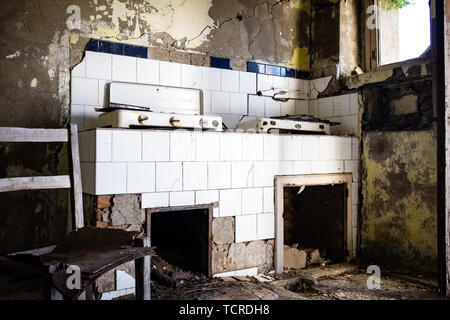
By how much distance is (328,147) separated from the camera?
361 cm

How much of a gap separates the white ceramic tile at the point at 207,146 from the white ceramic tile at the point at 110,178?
1.86 ft

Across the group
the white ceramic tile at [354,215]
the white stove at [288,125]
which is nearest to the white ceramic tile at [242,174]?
the white stove at [288,125]

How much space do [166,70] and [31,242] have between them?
182 centimetres

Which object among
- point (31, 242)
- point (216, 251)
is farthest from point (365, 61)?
point (31, 242)

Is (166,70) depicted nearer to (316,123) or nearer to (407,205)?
(316,123)

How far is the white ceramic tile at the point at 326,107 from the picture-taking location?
13.7 feet

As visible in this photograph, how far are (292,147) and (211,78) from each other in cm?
106

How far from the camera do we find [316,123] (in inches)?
144

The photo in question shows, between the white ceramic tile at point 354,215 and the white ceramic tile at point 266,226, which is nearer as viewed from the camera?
the white ceramic tile at point 266,226

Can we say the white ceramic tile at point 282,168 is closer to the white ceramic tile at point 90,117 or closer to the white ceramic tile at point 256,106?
the white ceramic tile at point 256,106

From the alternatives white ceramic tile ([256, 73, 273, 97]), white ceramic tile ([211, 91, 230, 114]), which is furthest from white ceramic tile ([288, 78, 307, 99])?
white ceramic tile ([211, 91, 230, 114])

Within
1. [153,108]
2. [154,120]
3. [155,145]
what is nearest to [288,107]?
[153,108]

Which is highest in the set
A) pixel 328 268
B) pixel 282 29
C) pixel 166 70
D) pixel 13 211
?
pixel 282 29

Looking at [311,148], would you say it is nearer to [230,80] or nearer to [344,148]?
[344,148]
